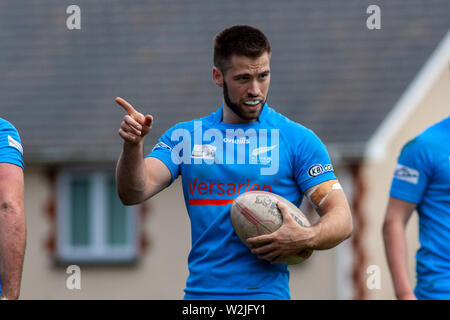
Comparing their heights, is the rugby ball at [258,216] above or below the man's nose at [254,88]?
below

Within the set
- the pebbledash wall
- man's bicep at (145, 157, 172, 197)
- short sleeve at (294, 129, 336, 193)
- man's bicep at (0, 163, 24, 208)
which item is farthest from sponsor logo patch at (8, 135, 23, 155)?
the pebbledash wall

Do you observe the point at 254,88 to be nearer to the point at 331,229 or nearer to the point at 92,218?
the point at 331,229

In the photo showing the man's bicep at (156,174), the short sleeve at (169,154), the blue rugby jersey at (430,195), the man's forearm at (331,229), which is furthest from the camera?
the blue rugby jersey at (430,195)

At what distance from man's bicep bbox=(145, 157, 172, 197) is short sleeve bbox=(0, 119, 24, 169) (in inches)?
30.1

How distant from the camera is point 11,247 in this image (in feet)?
12.8

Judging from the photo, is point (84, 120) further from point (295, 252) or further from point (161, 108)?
point (295, 252)

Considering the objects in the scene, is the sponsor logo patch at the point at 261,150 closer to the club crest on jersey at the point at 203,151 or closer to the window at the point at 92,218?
the club crest on jersey at the point at 203,151

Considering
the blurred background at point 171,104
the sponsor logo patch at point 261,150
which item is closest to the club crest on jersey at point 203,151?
the sponsor logo patch at point 261,150

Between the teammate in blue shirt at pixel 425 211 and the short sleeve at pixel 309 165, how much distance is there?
3.74 ft

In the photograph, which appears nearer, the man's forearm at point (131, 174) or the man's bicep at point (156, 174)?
the man's forearm at point (131, 174)

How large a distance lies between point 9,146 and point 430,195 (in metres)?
2.83

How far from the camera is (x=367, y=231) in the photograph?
13.6 m

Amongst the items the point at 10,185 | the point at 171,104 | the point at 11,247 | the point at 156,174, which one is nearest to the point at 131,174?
the point at 156,174

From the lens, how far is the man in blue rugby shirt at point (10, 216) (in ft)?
12.8
